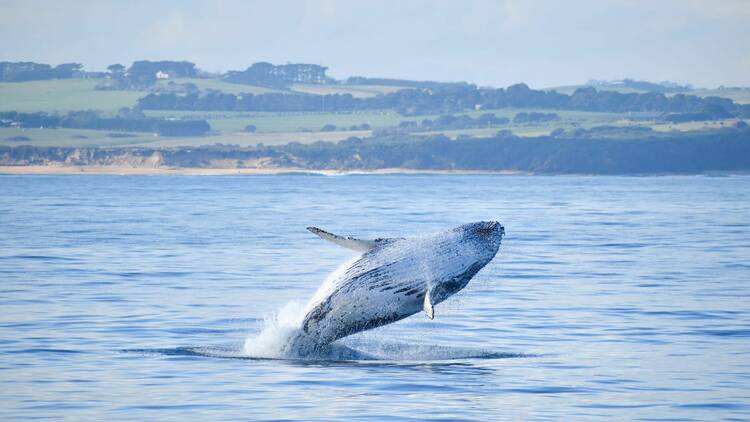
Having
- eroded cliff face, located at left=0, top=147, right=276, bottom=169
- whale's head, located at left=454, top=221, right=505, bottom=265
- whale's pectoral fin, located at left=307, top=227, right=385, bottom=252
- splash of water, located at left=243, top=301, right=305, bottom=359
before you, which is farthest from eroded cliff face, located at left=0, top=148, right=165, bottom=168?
whale's head, located at left=454, top=221, right=505, bottom=265

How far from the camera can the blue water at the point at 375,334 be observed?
19172mm

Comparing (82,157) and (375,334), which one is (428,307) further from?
(82,157)

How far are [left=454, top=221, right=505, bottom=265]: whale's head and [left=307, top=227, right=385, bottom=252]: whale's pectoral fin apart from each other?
1184mm

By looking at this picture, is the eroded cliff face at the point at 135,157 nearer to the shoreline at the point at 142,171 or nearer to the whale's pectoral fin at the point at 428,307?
the shoreline at the point at 142,171

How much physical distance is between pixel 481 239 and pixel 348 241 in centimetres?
193

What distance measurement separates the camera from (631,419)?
18234 mm

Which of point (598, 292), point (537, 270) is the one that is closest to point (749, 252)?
point (537, 270)

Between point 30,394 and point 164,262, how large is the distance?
22332mm

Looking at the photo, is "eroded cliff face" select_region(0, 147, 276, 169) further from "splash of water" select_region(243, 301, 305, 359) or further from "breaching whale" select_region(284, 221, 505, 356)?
"breaching whale" select_region(284, 221, 505, 356)

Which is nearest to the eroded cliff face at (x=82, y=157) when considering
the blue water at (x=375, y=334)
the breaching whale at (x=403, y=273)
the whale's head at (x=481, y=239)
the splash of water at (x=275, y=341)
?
the blue water at (x=375, y=334)

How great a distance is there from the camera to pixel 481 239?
20281 millimetres

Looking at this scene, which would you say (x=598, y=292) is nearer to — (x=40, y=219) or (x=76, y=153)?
(x=40, y=219)

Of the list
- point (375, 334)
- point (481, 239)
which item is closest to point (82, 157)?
point (375, 334)

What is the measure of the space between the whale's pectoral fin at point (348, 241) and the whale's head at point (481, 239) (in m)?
1.18
